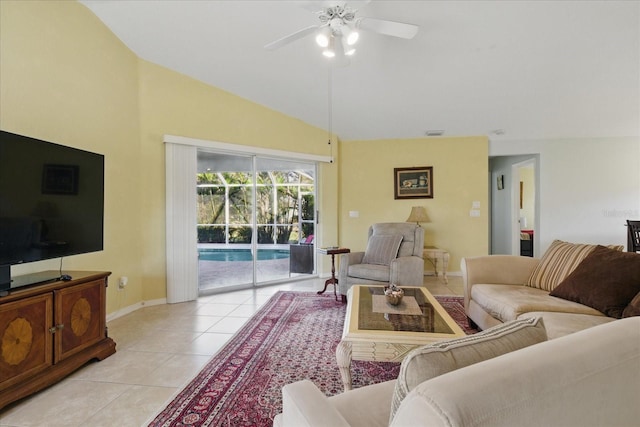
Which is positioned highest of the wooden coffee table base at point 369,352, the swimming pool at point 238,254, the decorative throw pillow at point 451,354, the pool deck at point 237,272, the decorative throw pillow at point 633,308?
the decorative throw pillow at point 451,354

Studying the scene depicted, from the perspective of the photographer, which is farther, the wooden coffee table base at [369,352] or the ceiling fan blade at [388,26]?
the ceiling fan blade at [388,26]

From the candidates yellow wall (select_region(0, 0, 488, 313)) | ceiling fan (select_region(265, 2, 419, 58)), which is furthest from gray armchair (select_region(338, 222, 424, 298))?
ceiling fan (select_region(265, 2, 419, 58))

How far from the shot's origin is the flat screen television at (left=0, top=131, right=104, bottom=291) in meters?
1.86

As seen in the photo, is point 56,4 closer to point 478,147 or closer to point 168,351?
point 168,351

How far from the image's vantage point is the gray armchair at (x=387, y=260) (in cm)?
343

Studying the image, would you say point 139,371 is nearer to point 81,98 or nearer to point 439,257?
point 81,98

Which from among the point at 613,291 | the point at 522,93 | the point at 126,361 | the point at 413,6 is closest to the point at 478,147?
the point at 522,93

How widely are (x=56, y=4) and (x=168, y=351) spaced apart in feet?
10.3

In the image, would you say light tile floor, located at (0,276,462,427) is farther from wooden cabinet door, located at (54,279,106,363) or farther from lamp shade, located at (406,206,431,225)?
lamp shade, located at (406,206,431,225)

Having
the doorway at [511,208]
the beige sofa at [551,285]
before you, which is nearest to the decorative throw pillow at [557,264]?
the beige sofa at [551,285]

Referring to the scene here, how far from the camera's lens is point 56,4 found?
2648mm

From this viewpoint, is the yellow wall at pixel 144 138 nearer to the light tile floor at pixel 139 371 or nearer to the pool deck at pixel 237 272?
the light tile floor at pixel 139 371

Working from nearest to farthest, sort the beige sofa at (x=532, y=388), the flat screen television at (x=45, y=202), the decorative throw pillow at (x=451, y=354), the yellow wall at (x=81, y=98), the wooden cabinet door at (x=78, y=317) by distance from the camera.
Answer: the beige sofa at (x=532, y=388)
the decorative throw pillow at (x=451, y=354)
the flat screen television at (x=45, y=202)
the wooden cabinet door at (x=78, y=317)
the yellow wall at (x=81, y=98)

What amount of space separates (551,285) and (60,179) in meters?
3.85
